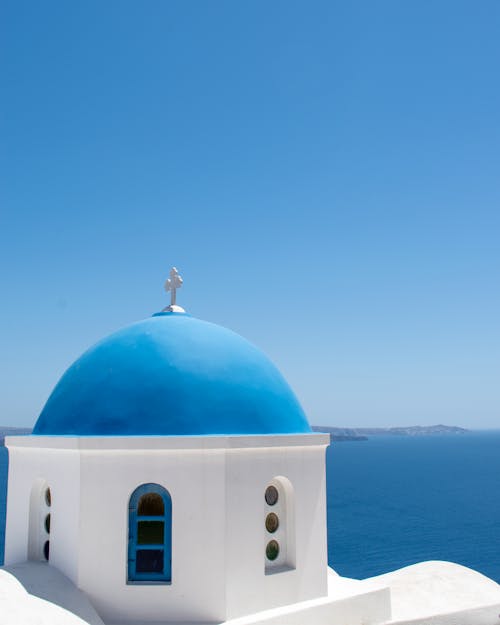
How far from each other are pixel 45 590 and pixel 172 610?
1.44 m

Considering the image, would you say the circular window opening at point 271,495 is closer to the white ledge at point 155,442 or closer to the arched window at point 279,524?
the arched window at point 279,524

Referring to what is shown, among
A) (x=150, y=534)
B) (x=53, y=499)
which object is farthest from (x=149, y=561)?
(x=53, y=499)

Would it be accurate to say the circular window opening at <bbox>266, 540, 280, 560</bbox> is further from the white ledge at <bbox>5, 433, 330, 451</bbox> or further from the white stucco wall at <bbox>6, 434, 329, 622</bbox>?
the white ledge at <bbox>5, 433, 330, 451</bbox>

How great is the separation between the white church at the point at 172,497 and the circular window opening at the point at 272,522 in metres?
0.01

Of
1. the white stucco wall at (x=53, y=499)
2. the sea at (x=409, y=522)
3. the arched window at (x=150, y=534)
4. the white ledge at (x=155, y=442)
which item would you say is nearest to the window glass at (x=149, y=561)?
the arched window at (x=150, y=534)

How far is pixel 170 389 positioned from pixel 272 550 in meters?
2.55

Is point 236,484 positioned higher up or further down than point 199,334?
further down

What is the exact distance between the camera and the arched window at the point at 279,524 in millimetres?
8031

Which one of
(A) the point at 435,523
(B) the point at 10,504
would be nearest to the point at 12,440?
(B) the point at 10,504

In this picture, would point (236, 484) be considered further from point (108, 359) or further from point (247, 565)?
point (108, 359)

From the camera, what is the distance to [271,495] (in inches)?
322

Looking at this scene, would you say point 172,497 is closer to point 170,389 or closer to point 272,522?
point 170,389

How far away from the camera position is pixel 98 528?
7.15m

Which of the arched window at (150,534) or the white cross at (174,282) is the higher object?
the white cross at (174,282)
